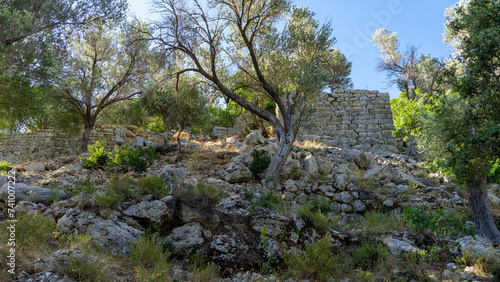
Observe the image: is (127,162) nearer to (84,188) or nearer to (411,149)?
(84,188)

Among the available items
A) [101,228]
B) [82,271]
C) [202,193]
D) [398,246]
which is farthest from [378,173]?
[82,271]

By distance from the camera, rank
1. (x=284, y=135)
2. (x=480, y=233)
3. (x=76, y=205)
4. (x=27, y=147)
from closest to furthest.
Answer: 1. (x=76, y=205)
2. (x=480, y=233)
3. (x=284, y=135)
4. (x=27, y=147)

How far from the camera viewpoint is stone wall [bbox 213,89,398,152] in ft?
55.7

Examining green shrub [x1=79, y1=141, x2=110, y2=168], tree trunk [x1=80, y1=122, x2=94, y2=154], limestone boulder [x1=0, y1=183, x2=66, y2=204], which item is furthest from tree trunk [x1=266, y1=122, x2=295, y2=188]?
tree trunk [x1=80, y1=122, x2=94, y2=154]

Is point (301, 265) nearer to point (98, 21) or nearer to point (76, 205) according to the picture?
point (76, 205)

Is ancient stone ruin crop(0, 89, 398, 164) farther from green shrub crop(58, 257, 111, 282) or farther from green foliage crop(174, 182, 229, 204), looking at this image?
green shrub crop(58, 257, 111, 282)

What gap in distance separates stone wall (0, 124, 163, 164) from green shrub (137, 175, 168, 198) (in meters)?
8.89

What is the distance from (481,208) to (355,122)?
994 centimetres

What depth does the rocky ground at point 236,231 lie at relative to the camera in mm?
5402

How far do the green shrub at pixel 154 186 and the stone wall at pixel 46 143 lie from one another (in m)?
8.89

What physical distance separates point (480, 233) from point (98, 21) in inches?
551

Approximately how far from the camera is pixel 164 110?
15062 millimetres

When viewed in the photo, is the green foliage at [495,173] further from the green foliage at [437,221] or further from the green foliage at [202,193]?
the green foliage at [202,193]

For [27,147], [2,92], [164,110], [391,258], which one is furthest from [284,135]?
[27,147]
